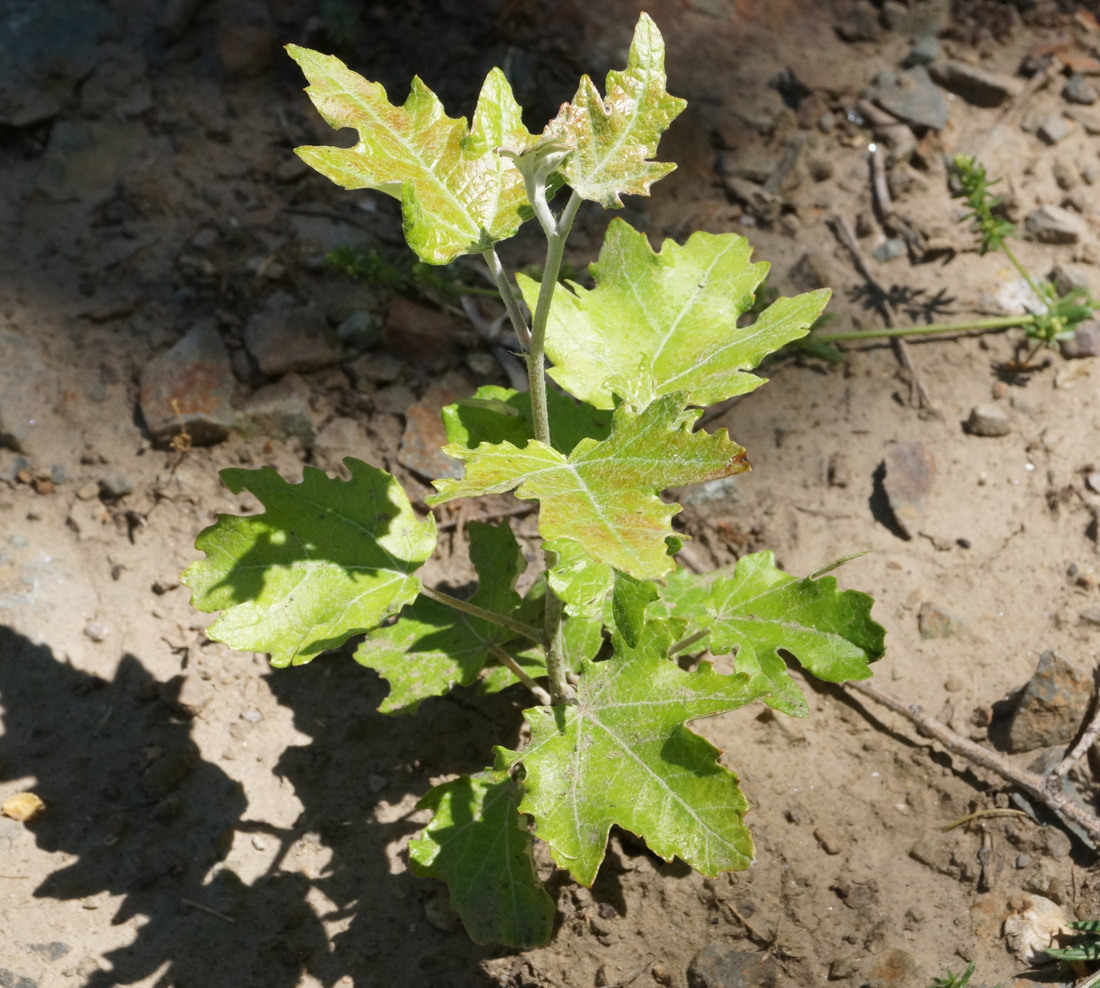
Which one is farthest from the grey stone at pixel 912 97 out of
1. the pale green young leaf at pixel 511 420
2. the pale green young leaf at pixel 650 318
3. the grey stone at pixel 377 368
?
the pale green young leaf at pixel 511 420

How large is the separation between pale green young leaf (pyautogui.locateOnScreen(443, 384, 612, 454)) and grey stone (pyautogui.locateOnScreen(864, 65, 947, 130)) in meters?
2.16

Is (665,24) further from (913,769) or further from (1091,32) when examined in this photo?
(913,769)

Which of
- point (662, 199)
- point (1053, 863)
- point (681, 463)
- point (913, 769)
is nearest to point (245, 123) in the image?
point (662, 199)

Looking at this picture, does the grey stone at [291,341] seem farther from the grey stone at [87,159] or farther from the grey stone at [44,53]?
the grey stone at [44,53]

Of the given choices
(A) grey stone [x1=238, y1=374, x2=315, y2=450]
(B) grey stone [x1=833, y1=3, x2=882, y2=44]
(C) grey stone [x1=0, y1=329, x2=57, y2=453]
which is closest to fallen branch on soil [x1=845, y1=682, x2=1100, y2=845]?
(A) grey stone [x1=238, y1=374, x2=315, y2=450]

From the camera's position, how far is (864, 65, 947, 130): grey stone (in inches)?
139

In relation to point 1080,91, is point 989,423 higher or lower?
lower

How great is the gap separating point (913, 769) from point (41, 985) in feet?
6.48

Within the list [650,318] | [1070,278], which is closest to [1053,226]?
[1070,278]

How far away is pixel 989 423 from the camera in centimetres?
290

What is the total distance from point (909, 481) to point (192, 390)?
2072 mm

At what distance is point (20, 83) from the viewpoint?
135 inches

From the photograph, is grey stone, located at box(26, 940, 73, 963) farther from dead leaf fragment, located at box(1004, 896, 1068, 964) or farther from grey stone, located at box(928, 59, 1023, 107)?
grey stone, located at box(928, 59, 1023, 107)

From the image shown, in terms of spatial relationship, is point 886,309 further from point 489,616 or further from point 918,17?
point 489,616
